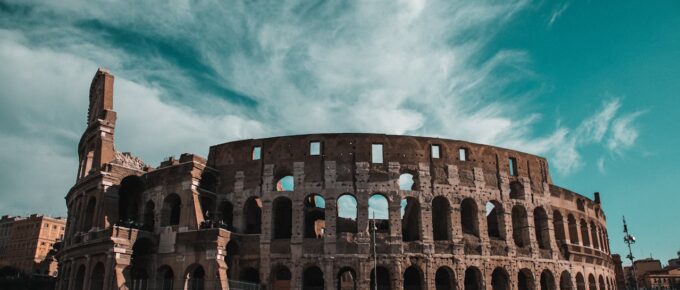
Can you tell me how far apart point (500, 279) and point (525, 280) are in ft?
6.52

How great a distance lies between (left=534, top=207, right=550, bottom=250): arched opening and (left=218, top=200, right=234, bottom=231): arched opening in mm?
17576

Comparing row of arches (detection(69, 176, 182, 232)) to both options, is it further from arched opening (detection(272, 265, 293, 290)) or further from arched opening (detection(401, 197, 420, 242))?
arched opening (detection(401, 197, 420, 242))


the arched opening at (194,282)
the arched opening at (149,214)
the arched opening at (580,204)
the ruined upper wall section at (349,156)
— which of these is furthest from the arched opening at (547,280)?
the arched opening at (149,214)

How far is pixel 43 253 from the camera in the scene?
3007 inches

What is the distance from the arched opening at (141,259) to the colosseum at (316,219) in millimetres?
68

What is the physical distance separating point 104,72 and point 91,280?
14.5 m

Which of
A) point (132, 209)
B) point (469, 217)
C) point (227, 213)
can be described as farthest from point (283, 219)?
point (469, 217)

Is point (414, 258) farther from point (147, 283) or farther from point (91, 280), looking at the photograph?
point (91, 280)

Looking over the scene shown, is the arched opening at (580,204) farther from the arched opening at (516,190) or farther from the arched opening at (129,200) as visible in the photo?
the arched opening at (129,200)

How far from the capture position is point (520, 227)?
31.2 metres

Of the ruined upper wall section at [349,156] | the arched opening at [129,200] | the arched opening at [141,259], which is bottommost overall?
the arched opening at [141,259]

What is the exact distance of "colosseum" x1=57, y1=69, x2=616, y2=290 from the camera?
27109 millimetres

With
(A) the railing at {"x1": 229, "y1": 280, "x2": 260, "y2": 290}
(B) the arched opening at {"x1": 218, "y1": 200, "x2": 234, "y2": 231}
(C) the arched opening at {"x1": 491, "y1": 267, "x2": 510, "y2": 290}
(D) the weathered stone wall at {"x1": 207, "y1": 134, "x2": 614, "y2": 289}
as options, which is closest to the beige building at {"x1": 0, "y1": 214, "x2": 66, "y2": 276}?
(B) the arched opening at {"x1": 218, "y1": 200, "x2": 234, "y2": 231}

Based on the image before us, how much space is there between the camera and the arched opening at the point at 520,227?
30625mm
